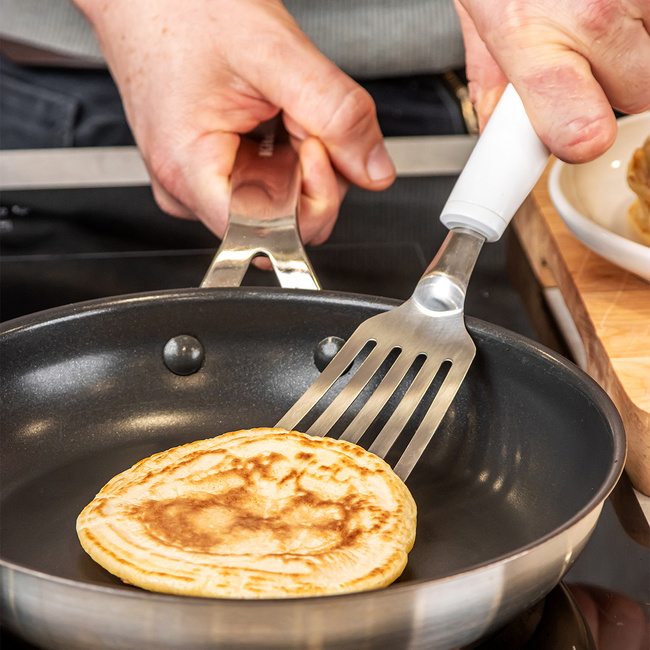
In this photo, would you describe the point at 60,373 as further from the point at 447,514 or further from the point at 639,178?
the point at 639,178

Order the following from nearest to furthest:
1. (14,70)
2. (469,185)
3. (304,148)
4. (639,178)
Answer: (469,185) → (639,178) → (304,148) → (14,70)

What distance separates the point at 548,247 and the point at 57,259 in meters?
0.65

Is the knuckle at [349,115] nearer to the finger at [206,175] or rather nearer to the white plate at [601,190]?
the finger at [206,175]

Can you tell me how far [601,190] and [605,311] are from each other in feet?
0.84

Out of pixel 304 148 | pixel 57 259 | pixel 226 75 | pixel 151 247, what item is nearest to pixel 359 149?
pixel 304 148

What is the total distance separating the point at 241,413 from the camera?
0.75m

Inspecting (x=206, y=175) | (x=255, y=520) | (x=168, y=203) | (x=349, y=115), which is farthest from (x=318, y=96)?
(x=255, y=520)

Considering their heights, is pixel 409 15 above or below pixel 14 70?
above

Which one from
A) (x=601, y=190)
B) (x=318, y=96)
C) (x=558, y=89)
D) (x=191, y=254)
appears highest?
(x=558, y=89)

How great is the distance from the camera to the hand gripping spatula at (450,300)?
25.6 inches

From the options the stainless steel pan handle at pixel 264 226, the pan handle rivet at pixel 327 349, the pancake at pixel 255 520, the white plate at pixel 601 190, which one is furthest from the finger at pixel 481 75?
the pancake at pixel 255 520

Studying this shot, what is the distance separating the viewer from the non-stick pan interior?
22.9 inches

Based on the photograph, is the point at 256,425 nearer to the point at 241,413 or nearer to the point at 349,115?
the point at 241,413

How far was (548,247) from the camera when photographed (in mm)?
998
